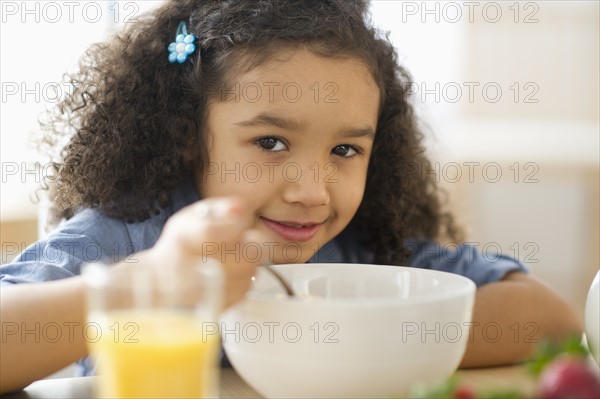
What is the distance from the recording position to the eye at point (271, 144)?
118 cm

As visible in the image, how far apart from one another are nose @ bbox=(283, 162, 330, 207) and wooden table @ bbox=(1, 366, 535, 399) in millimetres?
324

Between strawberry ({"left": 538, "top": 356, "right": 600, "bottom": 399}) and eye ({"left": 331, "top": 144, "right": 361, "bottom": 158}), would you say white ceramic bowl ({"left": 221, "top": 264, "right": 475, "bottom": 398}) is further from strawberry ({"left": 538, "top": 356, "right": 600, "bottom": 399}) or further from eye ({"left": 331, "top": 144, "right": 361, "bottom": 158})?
eye ({"left": 331, "top": 144, "right": 361, "bottom": 158})

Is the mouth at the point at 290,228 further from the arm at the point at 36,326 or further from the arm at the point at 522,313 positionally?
the arm at the point at 36,326

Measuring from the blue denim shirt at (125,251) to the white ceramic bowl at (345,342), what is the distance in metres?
0.39

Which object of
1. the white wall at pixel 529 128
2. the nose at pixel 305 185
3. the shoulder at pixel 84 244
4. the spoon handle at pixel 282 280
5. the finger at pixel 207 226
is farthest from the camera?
the white wall at pixel 529 128

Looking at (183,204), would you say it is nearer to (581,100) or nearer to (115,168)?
(115,168)

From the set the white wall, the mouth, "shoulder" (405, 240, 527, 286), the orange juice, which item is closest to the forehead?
the mouth

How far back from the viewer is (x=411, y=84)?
4.92 ft

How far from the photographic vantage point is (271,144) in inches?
46.7

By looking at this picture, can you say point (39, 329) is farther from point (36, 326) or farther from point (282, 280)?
point (282, 280)

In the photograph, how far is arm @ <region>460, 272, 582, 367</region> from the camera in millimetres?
1055

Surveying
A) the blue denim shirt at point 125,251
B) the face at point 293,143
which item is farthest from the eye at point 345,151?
the blue denim shirt at point 125,251

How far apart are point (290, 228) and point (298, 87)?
0.69 feet

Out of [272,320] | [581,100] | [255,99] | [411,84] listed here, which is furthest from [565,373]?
[581,100]
